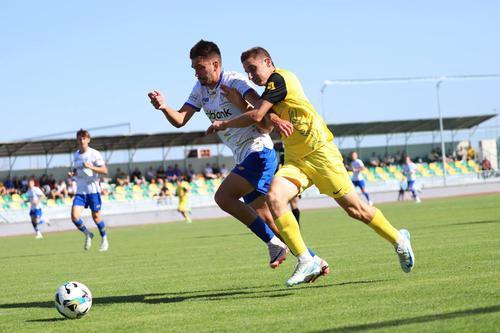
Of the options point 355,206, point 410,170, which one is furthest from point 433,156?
point 355,206

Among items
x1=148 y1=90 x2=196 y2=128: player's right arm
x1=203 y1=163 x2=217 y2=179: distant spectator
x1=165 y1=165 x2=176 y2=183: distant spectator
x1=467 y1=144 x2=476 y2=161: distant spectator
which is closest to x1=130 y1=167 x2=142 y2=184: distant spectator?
x1=165 y1=165 x2=176 y2=183: distant spectator

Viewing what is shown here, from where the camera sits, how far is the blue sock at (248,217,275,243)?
9719 millimetres

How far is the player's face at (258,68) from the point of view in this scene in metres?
8.95

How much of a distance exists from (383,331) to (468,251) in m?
6.25

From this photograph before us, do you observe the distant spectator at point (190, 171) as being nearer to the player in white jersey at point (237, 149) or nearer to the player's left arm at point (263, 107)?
the player in white jersey at point (237, 149)

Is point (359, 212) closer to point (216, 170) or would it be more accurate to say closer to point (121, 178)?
point (121, 178)

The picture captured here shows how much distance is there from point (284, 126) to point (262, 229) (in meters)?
1.53

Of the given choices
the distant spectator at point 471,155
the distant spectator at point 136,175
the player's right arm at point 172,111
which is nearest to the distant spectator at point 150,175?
the distant spectator at point 136,175

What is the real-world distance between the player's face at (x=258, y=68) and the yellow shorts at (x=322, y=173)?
2.93ft

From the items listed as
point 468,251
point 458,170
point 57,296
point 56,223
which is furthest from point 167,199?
point 57,296

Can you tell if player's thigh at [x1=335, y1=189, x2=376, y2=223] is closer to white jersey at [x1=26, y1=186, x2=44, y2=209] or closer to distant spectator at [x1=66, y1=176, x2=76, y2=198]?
white jersey at [x1=26, y1=186, x2=44, y2=209]

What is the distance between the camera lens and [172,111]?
388 inches

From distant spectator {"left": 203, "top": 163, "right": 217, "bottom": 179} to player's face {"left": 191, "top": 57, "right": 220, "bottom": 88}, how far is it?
156ft

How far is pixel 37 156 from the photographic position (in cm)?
5541
